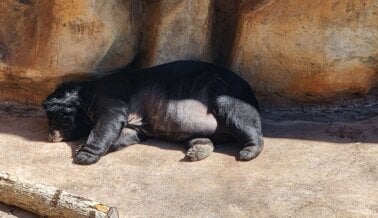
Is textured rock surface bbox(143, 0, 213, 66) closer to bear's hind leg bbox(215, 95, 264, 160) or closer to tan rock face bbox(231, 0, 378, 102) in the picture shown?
tan rock face bbox(231, 0, 378, 102)

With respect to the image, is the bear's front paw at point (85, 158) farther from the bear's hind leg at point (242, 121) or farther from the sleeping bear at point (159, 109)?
the bear's hind leg at point (242, 121)

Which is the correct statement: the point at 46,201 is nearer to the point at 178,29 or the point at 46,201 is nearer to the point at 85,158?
the point at 85,158

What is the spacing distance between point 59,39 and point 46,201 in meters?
2.14

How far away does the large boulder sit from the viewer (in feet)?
19.8

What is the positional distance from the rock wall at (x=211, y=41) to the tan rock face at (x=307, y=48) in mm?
10

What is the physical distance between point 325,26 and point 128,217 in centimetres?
292

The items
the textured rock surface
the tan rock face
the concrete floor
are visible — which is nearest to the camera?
the concrete floor

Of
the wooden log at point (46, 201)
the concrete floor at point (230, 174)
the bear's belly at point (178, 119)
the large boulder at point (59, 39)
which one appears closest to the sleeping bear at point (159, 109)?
the bear's belly at point (178, 119)

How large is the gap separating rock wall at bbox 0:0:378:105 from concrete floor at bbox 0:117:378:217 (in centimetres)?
53

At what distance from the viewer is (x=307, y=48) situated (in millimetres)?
6070

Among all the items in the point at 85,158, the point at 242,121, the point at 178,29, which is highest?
the point at 178,29

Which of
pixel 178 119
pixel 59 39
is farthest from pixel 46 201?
pixel 59 39

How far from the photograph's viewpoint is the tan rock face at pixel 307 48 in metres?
5.94

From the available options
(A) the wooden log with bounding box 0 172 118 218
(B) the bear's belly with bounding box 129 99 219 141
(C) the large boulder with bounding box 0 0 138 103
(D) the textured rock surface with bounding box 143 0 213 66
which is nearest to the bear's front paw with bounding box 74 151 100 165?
(B) the bear's belly with bounding box 129 99 219 141
